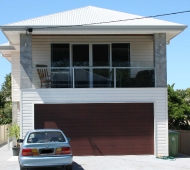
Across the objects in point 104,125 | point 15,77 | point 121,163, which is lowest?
point 121,163

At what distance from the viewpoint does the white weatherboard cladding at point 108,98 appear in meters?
17.4

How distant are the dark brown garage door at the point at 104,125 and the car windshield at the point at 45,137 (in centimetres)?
386

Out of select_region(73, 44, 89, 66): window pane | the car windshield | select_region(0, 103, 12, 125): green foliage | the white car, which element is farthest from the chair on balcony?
select_region(0, 103, 12, 125): green foliage

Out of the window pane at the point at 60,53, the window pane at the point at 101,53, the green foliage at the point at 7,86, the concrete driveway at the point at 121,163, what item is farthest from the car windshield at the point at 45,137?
the green foliage at the point at 7,86

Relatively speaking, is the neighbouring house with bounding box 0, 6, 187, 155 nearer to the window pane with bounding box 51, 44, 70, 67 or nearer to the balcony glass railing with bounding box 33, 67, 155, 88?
the balcony glass railing with bounding box 33, 67, 155, 88

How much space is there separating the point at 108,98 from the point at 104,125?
→ 46.1 inches

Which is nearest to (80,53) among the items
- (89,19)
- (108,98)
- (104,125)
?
(89,19)

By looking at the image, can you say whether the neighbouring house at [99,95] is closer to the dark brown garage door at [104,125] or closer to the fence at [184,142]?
the dark brown garage door at [104,125]

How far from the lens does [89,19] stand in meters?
18.9

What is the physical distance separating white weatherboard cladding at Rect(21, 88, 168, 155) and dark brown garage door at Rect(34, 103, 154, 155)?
0.21 m

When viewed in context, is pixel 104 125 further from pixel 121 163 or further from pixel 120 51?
pixel 120 51

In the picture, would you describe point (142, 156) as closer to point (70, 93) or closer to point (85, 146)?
point (85, 146)

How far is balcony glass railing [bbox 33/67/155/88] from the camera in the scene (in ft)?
58.7

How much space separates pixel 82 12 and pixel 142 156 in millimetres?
8018
